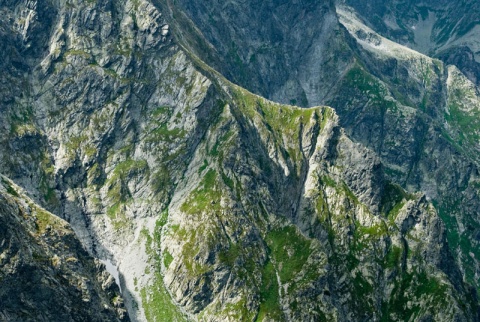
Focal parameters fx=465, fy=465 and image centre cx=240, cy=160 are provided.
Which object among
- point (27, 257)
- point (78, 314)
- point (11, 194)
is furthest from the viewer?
point (11, 194)

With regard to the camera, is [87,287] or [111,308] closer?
[87,287]

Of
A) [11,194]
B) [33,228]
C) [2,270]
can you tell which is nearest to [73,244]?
[33,228]

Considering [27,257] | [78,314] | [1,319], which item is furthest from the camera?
[78,314]

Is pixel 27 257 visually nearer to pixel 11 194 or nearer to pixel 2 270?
pixel 2 270

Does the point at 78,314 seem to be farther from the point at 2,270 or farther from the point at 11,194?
the point at 11,194

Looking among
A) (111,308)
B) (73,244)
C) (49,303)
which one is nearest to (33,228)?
(73,244)

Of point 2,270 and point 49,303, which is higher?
point 2,270

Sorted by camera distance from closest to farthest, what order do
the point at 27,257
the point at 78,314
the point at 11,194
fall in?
the point at 27,257, the point at 78,314, the point at 11,194

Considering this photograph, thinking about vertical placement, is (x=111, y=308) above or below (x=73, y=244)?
below

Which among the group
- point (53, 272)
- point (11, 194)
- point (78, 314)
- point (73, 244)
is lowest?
point (78, 314)
